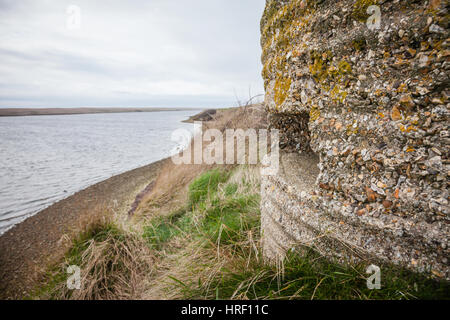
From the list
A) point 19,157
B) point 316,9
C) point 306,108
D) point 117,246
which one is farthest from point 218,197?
point 19,157

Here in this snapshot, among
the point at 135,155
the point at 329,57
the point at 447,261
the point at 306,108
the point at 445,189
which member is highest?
the point at 329,57

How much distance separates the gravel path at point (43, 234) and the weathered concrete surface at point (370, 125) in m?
4.36

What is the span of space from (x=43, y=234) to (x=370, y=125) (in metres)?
9.83

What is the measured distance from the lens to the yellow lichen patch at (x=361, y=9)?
1302mm

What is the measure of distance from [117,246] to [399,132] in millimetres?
4165

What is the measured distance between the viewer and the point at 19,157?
63.2 feet

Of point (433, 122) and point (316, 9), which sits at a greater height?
point (316, 9)

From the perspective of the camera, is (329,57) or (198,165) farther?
(198,165)

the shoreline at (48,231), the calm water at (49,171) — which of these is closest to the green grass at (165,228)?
the shoreline at (48,231)

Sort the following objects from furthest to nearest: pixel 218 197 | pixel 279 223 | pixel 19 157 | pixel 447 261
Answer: pixel 19 157
pixel 218 197
pixel 279 223
pixel 447 261

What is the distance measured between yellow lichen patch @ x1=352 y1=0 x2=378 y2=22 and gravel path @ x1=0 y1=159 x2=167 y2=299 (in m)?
4.84

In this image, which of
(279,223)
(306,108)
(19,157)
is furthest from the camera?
(19,157)

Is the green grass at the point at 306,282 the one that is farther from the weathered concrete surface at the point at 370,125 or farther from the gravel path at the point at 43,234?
the gravel path at the point at 43,234

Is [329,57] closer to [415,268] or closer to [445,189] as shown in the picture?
[445,189]
